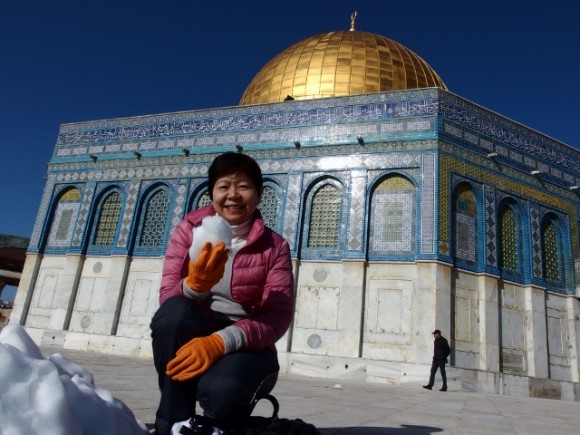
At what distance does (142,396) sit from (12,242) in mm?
19657

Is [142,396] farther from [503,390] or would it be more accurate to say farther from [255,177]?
[503,390]

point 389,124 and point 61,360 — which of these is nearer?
point 61,360

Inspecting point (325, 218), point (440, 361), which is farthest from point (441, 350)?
point (325, 218)

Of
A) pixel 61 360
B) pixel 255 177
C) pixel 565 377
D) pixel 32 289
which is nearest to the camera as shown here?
pixel 61 360

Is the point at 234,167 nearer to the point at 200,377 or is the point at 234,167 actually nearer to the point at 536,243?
the point at 200,377

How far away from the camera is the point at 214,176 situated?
89.0 inches

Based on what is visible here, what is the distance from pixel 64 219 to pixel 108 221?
5.29 feet

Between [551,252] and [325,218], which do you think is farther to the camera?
[551,252]

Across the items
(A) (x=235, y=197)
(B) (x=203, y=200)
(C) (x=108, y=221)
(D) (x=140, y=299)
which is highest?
(B) (x=203, y=200)

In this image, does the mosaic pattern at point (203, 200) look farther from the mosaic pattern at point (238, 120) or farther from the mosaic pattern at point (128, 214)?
the mosaic pattern at point (128, 214)

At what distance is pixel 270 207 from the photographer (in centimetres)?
1288

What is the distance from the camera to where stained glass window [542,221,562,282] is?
1284cm

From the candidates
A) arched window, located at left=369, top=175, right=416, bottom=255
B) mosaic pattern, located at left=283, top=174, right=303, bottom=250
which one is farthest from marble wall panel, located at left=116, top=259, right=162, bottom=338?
arched window, located at left=369, top=175, right=416, bottom=255

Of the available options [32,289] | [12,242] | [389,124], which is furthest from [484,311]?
[12,242]
